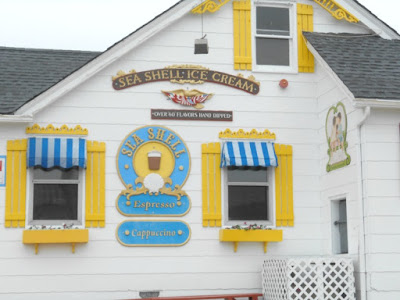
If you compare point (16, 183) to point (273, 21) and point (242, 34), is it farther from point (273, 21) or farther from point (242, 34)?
point (273, 21)

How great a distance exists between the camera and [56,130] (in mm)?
13391

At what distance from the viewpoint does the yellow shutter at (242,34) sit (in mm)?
14305

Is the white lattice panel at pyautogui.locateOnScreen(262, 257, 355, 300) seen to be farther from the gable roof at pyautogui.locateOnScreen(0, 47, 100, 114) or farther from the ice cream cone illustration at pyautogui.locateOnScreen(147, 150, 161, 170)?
the gable roof at pyautogui.locateOnScreen(0, 47, 100, 114)

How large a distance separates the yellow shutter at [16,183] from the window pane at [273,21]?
4909 millimetres

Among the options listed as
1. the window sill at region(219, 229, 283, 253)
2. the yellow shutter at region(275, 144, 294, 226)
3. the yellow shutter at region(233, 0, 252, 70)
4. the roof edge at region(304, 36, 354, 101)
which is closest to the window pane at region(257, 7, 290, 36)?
the yellow shutter at region(233, 0, 252, 70)

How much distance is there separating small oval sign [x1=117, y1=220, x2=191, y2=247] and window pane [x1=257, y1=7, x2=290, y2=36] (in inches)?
159

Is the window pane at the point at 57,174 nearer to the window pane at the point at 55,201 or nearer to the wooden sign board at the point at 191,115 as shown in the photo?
the window pane at the point at 55,201

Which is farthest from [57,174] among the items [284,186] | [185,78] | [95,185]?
[284,186]

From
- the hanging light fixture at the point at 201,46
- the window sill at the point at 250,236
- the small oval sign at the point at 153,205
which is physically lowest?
the window sill at the point at 250,236

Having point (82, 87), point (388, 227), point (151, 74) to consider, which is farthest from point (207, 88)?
point (388, 227)

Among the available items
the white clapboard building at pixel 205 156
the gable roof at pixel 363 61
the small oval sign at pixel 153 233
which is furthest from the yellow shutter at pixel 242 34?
the small oval sign at pixel 153 233

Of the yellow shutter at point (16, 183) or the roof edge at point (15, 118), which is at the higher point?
the roof edge at point (15, 118)

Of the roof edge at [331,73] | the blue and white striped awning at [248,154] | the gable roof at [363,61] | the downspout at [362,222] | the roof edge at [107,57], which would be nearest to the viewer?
the downspout at [362,222]

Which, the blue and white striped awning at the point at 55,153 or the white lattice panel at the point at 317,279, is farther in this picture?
the blue and white striped awning at the point at 55,153
